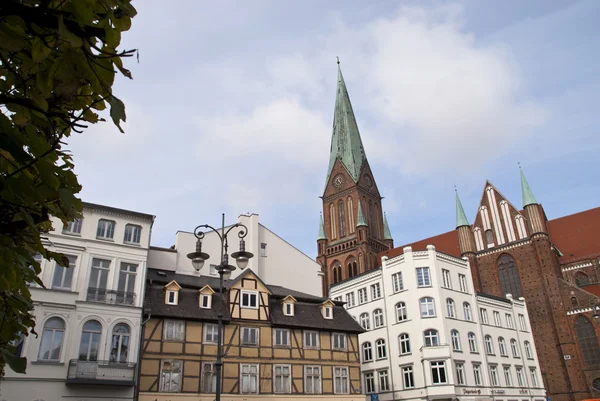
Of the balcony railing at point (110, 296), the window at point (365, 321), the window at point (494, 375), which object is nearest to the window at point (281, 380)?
the balcony railing at point (110, 296)

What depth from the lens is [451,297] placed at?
39.5 metres

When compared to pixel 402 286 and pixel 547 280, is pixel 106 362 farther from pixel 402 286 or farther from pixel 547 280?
pixel 547 280

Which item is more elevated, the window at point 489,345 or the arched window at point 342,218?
the arched window at point 342,218

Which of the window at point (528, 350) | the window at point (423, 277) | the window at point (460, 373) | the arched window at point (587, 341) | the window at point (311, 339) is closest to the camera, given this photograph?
the window at point (311, 339)

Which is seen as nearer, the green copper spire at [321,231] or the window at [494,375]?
the window at [494,375]

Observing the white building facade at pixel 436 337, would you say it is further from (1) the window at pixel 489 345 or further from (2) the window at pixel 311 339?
(2) the window at pixel 311 339

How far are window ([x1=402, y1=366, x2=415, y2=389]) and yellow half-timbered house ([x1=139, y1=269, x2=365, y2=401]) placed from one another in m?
9.25

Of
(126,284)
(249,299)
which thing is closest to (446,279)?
(249,299)

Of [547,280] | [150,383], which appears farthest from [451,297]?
[150,383]

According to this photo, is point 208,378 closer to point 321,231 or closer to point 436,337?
point 436,337

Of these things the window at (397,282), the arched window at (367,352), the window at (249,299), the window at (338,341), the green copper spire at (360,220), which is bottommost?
the window at (338,341)

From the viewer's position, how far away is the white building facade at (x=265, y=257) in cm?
3534

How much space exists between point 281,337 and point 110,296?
9580 mm

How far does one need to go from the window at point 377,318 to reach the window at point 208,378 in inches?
748
